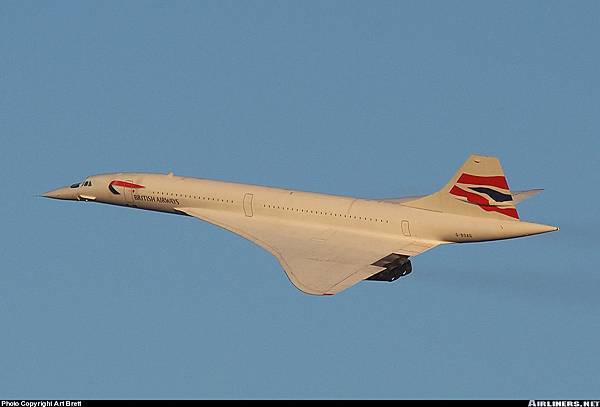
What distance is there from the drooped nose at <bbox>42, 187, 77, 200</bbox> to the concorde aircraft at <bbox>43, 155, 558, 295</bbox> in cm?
637

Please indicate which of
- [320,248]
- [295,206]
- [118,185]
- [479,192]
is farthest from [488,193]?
[118,185]

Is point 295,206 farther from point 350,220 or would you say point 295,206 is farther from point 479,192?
point 479,192

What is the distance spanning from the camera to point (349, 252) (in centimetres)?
6538

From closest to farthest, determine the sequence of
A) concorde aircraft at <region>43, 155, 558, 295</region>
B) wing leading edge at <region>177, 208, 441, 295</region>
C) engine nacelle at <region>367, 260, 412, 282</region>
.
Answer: wing leading edge at <region>177, 208, 441, 295</region>
concorde aircraft at <region>43, 155, 558, 295</region>
engine nacelle at <region>367, 260, 412, 282</region>

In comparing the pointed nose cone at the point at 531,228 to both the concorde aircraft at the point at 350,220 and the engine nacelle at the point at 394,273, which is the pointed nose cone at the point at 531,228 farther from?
the engine nacelle at the point at 394,273

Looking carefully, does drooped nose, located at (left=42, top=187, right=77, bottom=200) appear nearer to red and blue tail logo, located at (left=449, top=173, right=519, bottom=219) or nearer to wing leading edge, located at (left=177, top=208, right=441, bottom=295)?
wing leading edge, located at (left=177, top=208, right=441, bottom=295)

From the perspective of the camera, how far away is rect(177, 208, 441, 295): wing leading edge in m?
62.4

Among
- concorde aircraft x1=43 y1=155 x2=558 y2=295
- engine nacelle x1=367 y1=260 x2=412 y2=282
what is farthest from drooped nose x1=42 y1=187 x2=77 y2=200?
engine nacelle x1=367 y1=260 x2=412 y2=282

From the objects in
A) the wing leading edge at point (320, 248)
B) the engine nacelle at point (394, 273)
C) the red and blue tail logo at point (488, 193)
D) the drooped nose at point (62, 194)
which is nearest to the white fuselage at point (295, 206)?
the drooped nose at point (62, 194)

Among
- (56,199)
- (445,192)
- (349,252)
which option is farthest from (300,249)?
(56,199)

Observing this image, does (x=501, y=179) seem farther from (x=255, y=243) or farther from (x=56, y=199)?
(x=56, y=199)

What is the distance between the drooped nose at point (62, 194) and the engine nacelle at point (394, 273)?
69.1ft

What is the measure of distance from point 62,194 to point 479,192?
995 inches

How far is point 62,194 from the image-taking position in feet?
258
